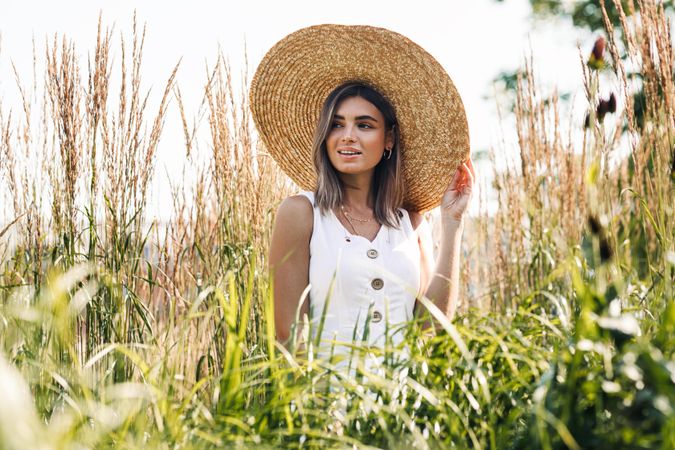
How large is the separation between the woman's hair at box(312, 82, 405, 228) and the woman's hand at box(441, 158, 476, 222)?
0.69 feet

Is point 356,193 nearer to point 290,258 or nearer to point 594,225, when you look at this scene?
point 290,258

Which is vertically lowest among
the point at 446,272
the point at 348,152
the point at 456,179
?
the point at 446,272

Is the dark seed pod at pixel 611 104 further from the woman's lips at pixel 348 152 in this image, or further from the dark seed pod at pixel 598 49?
the woman's lips at pixel 348 152

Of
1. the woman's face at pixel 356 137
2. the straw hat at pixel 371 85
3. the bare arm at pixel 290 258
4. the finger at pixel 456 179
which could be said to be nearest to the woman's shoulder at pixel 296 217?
the bare arm at pixel 290 258

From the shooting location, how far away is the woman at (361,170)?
2.67m

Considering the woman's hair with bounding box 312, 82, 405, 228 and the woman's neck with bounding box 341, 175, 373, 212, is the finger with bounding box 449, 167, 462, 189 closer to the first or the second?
the woman's hair with bounding box 312, 82, 405, 228

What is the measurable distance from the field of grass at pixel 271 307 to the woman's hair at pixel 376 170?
1.16 ft

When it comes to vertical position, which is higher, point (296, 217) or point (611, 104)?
point (611, 104)

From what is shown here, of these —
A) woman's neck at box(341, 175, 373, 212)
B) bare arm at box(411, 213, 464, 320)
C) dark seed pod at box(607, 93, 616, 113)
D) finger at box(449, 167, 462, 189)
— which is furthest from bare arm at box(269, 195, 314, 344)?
dark seed pod at box(607, 93, 616, 113)

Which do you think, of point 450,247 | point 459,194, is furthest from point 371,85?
point 450,247

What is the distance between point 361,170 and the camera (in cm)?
281

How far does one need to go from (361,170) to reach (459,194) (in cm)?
39

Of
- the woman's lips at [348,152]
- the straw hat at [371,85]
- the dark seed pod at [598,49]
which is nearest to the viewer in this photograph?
the dark seed pod at [598,49]

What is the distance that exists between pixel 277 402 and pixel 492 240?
309 centimetres
